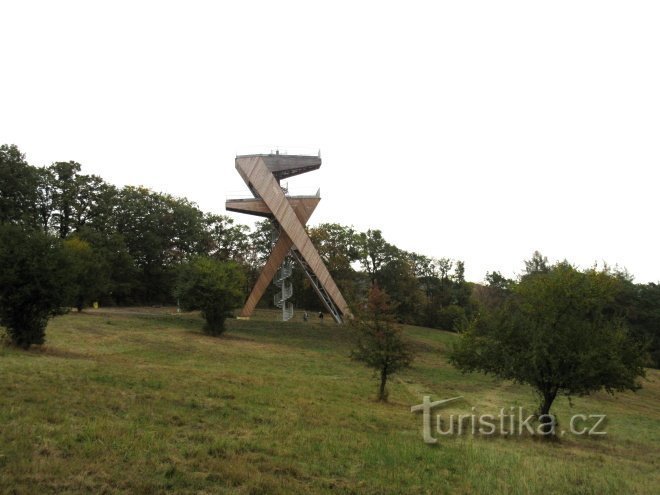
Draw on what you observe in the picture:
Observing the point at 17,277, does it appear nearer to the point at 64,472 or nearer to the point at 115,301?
the point at 64,472

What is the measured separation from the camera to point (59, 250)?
1931 centimetres

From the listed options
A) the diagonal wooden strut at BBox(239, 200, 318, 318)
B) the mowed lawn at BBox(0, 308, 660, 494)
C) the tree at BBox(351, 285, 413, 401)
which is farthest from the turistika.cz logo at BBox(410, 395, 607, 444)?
the diagonal wooden strut at BBox(239, 200, 318, 318)

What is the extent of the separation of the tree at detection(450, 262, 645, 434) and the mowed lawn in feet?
6.63

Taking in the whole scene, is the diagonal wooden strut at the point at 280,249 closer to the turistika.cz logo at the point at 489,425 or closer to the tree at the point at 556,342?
the turistika.cz logo at the point at 489,425

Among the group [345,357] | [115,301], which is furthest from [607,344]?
[115,301]

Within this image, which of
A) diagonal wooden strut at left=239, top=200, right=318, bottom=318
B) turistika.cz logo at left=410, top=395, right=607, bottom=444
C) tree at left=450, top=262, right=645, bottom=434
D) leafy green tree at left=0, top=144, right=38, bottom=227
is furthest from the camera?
leafy green tree at left=0, top=144, right=38, bottom=227

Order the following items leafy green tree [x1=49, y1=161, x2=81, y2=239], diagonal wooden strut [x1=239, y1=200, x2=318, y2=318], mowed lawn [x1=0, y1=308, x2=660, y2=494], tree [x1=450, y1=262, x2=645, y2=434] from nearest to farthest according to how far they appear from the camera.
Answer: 1. mowed lawn [x1=0, y1=308, x2=660, y2=494]
2. tree [x1=450, y1=262, x2=645, y2=434]
3. diagonal wooden strut [x1=239, y1=200, x2=318, y2=318]
4. leafy green tree [x1=49, y1=161, x2=81, y2=239]

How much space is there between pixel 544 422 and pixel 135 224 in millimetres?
53147

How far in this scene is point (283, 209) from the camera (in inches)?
1561

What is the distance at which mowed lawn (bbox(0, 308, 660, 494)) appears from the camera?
7.22 metres

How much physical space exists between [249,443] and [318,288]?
114ft

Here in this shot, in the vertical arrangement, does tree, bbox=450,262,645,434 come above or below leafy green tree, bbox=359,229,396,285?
below

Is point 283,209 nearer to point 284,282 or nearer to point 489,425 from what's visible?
point 284,282

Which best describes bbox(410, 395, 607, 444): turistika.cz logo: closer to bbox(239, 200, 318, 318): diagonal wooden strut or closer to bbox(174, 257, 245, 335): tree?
bbox(174, 257, 245, 335): tree
